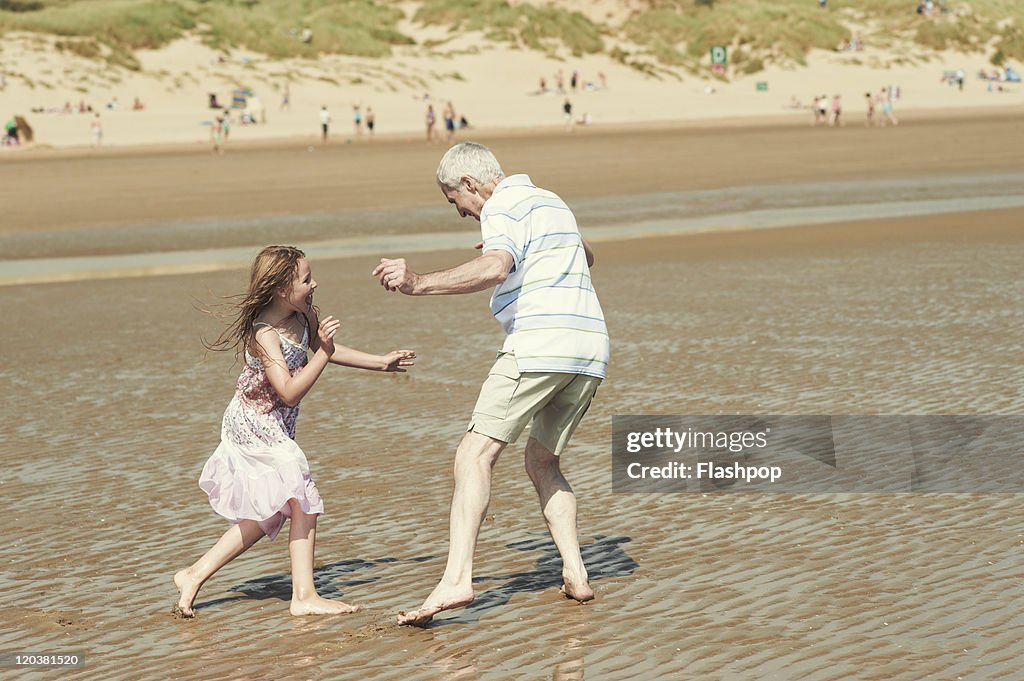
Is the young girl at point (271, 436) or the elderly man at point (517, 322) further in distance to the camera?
the young girl at point (271, 436)

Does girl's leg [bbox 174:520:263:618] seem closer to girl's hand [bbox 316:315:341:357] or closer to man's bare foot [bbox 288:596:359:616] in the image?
man's bare foot [bbox 288:596:359:616]

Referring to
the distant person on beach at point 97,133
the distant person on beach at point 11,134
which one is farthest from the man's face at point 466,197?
the distant person on beach at point 11,134

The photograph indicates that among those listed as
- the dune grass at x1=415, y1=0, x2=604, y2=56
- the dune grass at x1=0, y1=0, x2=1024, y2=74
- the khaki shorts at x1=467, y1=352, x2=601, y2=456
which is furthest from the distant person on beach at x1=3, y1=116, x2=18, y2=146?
the khaki shorts at x1=467, y1=352, x2=601, y2=456

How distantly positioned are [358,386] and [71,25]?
198 feet

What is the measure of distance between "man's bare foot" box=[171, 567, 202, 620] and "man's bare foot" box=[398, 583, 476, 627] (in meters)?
0.84

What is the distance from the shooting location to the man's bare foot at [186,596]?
5.74 metres

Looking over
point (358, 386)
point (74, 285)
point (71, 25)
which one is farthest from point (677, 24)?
point (358, 386)

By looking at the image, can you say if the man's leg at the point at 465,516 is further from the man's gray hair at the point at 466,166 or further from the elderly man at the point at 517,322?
the man's gray hair at the point at 466,166

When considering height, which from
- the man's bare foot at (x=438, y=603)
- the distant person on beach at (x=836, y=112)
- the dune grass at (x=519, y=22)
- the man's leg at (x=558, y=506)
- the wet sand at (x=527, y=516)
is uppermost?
the dune grass at (x=519, y=22)

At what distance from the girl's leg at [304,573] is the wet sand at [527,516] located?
0.08 metres

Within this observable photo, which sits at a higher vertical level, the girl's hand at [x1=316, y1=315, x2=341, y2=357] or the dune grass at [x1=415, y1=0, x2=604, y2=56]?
the dune grass at [x1=415, y1=0, x2=604, y2=56]

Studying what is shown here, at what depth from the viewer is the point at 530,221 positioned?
5570mm

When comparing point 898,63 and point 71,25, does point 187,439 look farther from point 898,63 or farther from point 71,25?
point 898,63

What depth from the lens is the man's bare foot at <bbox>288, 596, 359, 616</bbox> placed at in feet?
18.6
